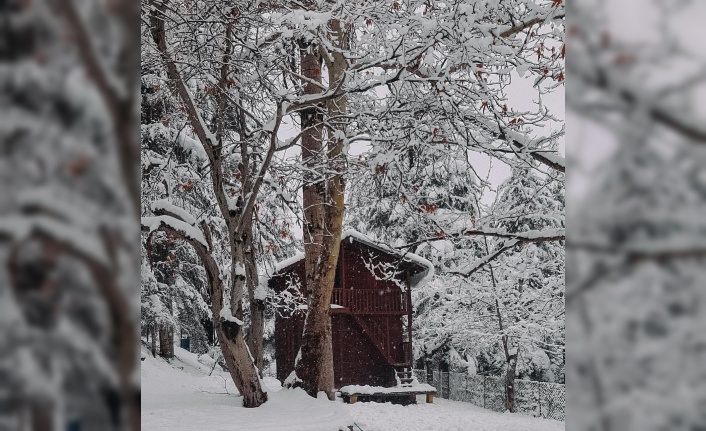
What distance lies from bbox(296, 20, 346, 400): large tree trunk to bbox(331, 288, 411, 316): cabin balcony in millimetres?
9475

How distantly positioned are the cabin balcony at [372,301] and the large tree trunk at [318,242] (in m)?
9.48

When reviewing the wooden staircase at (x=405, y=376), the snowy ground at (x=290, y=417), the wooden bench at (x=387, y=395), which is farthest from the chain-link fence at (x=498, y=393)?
the wooden staircase at (x=405, y=376)

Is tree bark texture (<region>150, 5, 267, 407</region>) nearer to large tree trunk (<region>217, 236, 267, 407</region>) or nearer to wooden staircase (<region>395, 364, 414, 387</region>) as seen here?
large tree trunk (<region>217, 236, 267, 407</region>)

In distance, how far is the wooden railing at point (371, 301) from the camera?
702 inches

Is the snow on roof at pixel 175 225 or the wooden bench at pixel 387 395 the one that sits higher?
the snow on roof at pixel 175 225

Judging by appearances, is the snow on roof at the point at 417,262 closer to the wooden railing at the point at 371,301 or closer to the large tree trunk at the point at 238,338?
the wooden railing at the point at 371,301

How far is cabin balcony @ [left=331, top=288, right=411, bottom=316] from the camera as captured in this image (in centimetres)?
1781

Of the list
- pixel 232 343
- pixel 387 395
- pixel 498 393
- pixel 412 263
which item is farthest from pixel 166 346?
pixel 232 343

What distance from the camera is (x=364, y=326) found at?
1809 centimetres

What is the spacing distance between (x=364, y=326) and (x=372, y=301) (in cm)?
86

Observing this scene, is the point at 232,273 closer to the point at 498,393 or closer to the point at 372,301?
the point at 372,301

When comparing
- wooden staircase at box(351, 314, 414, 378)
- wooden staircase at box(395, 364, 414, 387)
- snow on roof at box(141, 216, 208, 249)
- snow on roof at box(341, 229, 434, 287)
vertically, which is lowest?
wooden staircase at box(395, 364, 414, 387)

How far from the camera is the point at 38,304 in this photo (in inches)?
25.4

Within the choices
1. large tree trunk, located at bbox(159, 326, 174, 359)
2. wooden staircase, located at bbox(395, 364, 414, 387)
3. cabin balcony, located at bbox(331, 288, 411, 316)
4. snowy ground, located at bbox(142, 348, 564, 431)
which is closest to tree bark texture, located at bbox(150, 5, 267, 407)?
snowy ground, located at bbox(142, 348, 564, 431)
